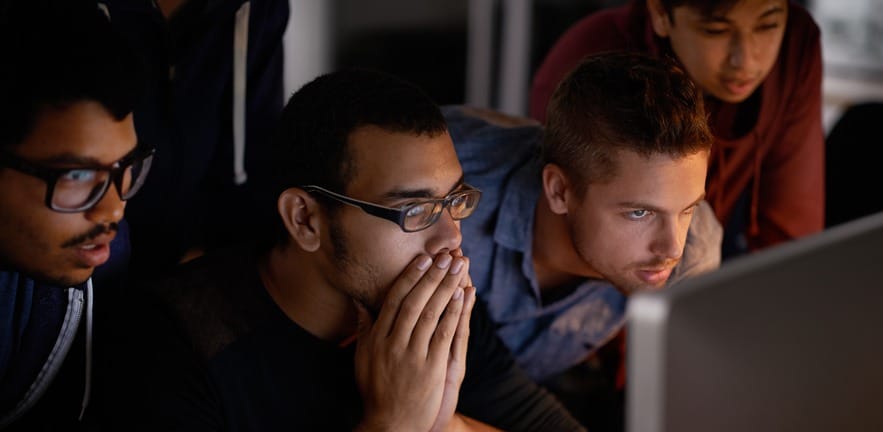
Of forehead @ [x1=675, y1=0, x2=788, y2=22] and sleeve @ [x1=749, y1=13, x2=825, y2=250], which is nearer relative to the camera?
forehead @ [x1=675, y1=0, x2=788, y2=22]

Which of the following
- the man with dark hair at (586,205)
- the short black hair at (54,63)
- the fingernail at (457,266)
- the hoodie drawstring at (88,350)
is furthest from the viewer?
the man with dark hair at (586,205)

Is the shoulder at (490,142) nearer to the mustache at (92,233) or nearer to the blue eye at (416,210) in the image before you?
the blue eye at (416,210)

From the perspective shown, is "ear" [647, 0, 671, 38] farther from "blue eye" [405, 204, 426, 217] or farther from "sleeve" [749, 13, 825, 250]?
"blue eye" [405, 204, 426, 217]

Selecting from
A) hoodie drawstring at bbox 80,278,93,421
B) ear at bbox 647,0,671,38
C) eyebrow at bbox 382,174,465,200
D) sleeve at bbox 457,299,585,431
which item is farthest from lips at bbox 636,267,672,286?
hoodie drawstring at bbox 80,278,93,421

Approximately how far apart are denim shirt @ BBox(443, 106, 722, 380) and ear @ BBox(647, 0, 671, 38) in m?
0.27

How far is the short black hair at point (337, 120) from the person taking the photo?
46.8 inches

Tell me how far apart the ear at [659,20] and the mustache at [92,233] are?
0.96 meters

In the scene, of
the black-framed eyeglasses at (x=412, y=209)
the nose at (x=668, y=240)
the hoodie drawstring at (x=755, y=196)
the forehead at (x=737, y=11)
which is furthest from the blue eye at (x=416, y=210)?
the hoodie drawstring at (x=755, y=196)

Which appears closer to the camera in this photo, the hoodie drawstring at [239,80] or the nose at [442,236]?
the nose at [442,236]

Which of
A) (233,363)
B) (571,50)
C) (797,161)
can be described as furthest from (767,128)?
(233,363)

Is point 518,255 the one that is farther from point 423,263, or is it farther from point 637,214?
point 423,263

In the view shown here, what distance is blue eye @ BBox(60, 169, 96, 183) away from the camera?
0.92 meters

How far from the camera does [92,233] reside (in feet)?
3.21

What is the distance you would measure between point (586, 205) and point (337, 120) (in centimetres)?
41
